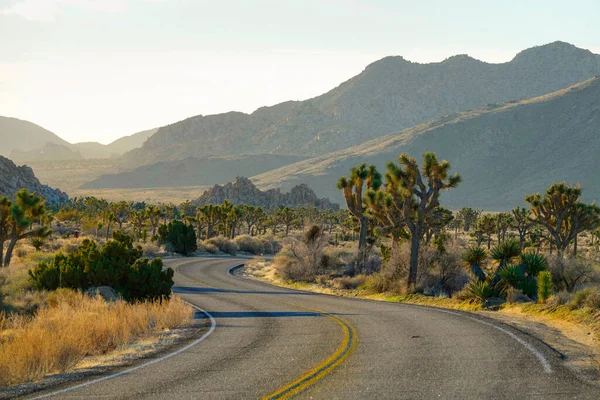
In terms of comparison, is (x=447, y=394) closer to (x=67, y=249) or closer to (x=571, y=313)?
(x=571, y=313)

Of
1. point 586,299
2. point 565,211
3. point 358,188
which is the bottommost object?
point 586,299

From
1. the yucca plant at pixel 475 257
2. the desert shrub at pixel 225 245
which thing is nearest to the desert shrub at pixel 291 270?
the yucca plant at pixel 475 257

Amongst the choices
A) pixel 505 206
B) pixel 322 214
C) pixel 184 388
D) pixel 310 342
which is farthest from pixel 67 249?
pixel 505 206

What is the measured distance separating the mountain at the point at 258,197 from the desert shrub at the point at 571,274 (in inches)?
5591

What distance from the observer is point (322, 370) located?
1166 centimetres

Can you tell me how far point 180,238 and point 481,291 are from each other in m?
46.7

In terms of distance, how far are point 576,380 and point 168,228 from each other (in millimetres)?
60987

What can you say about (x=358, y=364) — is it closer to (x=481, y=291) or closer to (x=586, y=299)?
(x=586, y=299)

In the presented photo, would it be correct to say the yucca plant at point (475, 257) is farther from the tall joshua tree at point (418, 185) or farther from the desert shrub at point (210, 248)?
the desert shrub at point (210, 248)

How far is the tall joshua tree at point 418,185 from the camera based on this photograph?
29328mm

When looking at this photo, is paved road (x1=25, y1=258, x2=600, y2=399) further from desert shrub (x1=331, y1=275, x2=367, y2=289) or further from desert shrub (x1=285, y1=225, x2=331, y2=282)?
desert shrub (x1=285, y1=225, x2=331, y2=282)

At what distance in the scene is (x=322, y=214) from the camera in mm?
127250

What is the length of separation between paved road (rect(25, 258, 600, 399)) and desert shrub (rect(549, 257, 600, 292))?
31.4 feet

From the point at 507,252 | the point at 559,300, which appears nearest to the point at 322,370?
the point at 559,300
